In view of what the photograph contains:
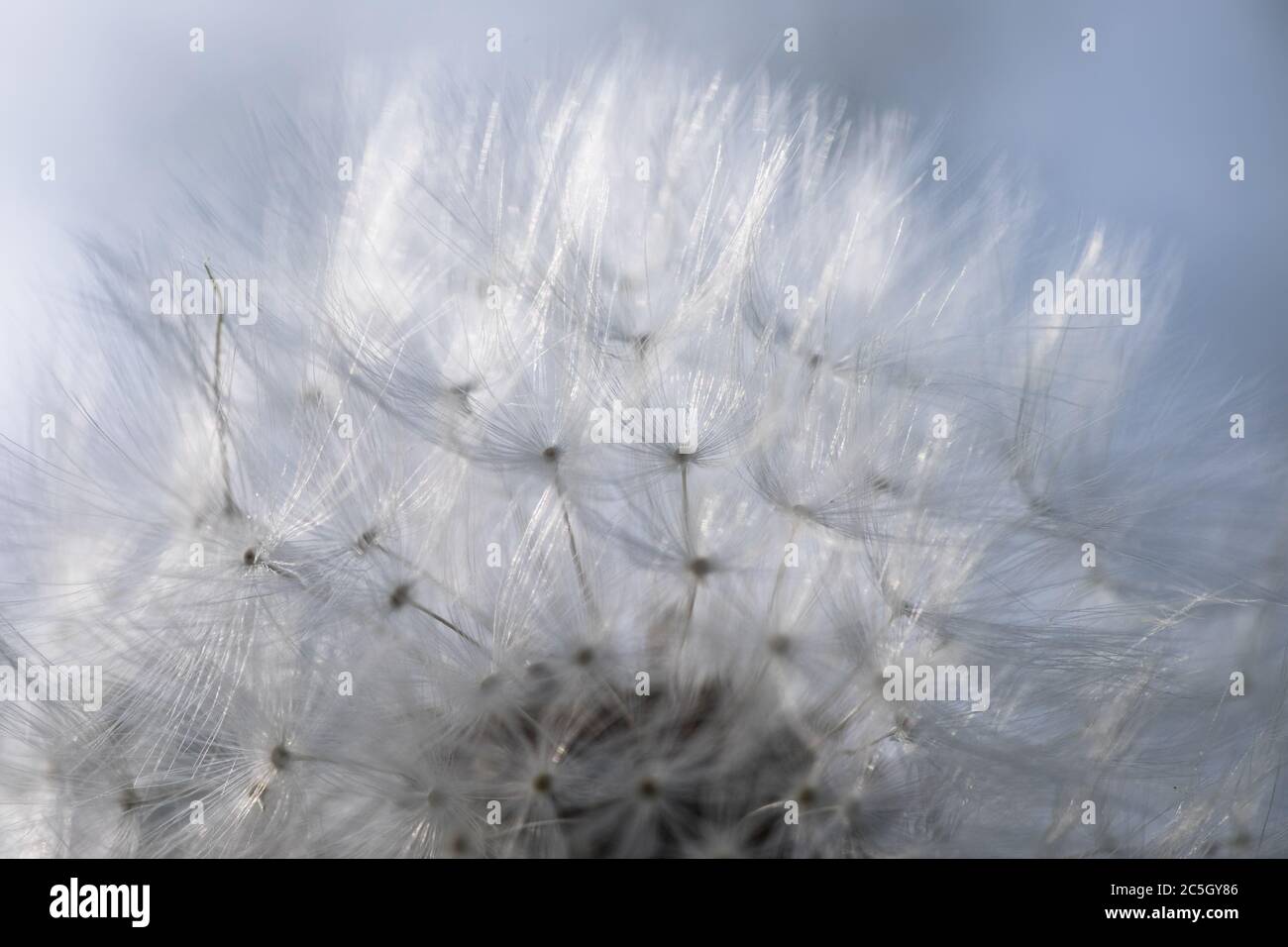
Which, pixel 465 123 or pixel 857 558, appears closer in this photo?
pixel 857 558

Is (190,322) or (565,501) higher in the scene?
(190,322)

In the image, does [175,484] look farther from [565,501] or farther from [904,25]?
[904,25]
